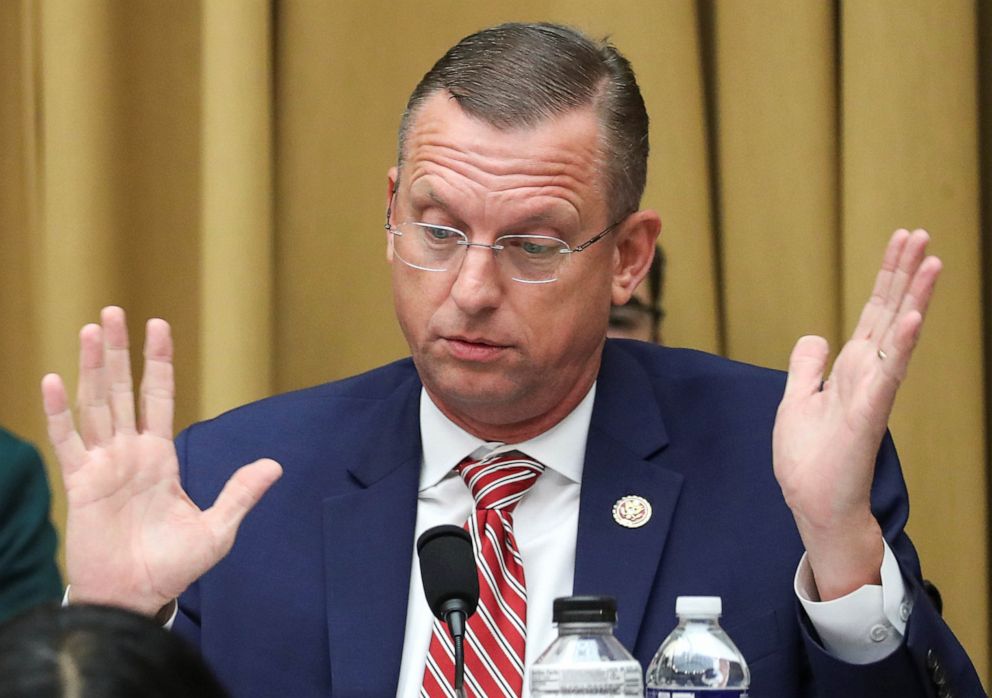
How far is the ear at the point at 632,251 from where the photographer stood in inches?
102

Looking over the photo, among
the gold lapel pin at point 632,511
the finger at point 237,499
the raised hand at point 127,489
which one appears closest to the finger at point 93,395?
the raised hand at point 127,489

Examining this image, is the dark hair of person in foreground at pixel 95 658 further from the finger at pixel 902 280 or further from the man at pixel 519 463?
the finger at pixel 902 280

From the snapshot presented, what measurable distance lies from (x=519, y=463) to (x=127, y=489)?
0.64m

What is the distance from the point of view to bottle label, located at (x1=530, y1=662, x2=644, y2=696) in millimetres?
1687

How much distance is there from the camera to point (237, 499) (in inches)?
81.4

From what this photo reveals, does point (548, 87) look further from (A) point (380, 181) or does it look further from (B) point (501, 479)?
(A) point (380, 181)

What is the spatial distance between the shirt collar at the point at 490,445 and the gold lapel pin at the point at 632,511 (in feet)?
0.35

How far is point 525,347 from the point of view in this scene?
7.78 ft

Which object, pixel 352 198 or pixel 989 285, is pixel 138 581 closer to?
pixel 352 198

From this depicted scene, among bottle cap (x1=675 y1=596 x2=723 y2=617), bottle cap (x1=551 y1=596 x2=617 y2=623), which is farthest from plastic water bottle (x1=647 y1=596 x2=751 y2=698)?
bottle cap (x1=551 y1=596 x2=617 y2=623)

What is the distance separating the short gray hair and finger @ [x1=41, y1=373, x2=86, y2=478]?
2.45 feet

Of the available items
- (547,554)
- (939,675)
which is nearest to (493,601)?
(547,554)

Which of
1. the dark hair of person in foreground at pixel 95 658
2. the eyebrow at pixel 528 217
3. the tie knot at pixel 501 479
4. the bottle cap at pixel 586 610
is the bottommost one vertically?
the bottle cap at pixel 586 610

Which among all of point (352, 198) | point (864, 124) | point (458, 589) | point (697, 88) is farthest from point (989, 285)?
point (458, 589)
